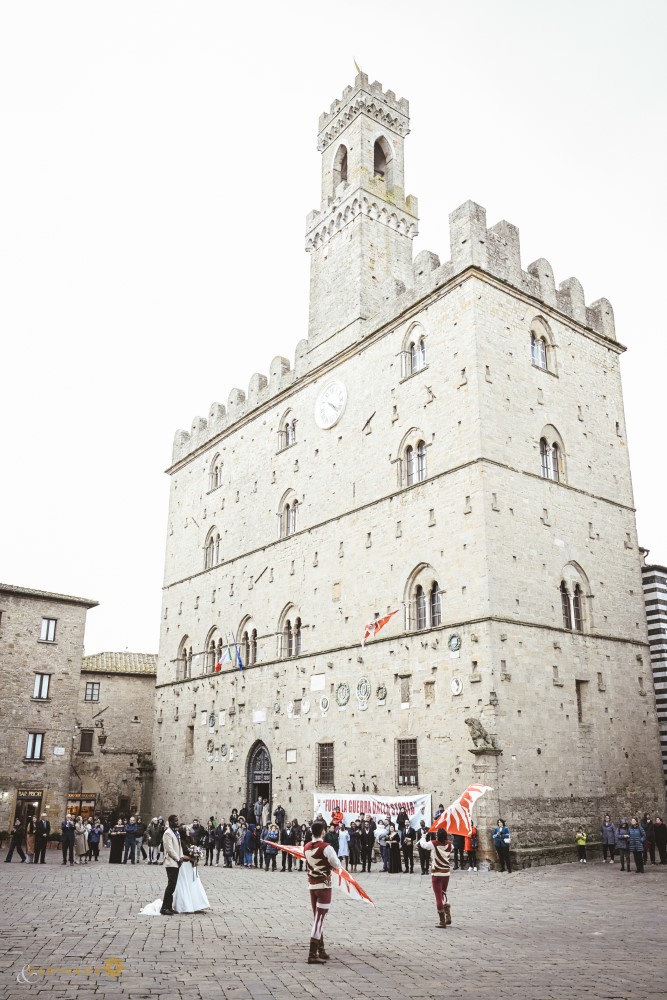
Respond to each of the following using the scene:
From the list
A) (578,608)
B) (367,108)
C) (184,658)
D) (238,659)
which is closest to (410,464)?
(578,608)

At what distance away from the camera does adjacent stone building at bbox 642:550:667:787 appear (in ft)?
88.4

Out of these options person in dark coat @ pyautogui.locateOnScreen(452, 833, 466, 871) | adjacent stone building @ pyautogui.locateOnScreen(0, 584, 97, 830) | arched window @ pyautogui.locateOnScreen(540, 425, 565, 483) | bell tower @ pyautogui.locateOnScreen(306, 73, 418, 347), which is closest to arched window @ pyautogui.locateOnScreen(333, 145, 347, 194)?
bell tower @ pyautogui.locateOnScreen(306, 73, 418, 347)

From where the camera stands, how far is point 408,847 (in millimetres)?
21453

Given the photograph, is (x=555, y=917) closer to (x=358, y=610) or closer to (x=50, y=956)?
(x=50, y=956)

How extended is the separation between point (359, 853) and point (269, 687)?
32.3 feet

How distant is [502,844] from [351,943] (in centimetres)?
998

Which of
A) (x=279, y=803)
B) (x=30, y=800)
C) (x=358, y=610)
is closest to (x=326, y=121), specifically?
(x=358, y=610)

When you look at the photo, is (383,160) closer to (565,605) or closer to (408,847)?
(565,605)

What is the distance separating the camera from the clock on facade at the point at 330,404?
31.3 meters

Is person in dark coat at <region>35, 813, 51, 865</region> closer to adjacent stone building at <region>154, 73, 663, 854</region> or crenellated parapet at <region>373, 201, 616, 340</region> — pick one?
adjacent stone building at <region>154, 73, 663, 854</region>

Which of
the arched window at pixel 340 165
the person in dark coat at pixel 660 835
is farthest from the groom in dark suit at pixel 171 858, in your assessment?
the arched window at pixel 340 165

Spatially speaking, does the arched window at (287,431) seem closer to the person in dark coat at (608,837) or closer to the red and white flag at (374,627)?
the red and white flag at (374,627)

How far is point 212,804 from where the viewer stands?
3303cm

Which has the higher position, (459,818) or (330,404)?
(330,404)
